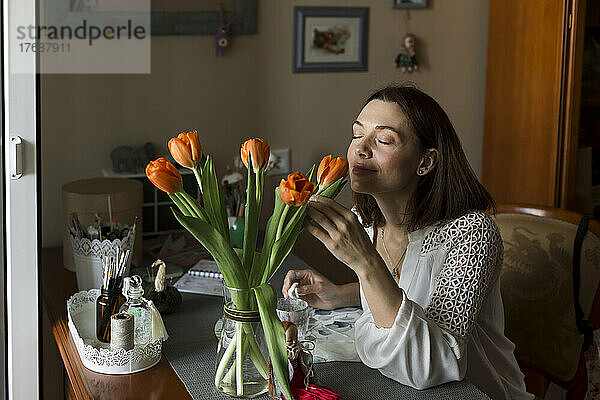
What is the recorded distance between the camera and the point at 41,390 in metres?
1.63

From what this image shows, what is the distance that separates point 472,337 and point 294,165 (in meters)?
0.98

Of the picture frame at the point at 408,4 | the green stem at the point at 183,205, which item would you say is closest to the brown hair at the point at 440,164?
the green stem at the point at 183,205

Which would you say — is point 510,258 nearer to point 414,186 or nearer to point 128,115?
point 414,186

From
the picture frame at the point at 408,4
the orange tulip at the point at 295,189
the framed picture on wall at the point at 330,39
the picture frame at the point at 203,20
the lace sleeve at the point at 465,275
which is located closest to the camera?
the orange tulip at the point at 295,189

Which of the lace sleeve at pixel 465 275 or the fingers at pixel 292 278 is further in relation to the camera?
the fingers at pixel 292 278

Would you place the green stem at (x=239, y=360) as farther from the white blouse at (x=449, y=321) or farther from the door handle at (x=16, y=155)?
the door handle at (x=16, y=155)

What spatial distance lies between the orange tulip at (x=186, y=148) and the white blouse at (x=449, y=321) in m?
0.41

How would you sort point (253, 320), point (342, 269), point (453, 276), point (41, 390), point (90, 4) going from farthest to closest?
1. point (342, 269)
2. point (90, 4)
3. point (41, 390)
4. point (453, 276)
5. point (253, 320)

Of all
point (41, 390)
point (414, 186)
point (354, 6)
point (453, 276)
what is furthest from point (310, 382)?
point (354, 6)

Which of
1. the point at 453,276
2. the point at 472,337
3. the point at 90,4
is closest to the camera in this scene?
the point at 453,276

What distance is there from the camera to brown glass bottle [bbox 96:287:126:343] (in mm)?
1359

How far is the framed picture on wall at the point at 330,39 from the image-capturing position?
2.19m

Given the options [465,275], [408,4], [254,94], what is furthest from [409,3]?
[465,275]

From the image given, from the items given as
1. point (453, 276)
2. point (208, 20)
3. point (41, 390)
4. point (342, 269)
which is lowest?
point (41, 390)
